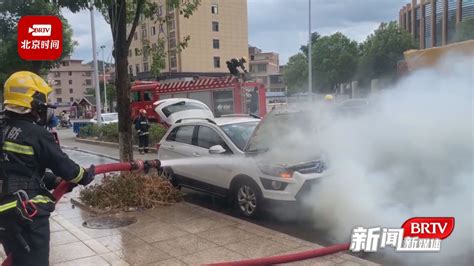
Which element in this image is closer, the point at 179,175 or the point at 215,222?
the point at 215,222

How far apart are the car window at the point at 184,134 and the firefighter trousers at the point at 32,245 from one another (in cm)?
518

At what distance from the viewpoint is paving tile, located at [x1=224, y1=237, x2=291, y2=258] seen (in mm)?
5041

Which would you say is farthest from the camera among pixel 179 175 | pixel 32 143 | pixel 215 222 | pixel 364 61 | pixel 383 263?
pixel 364 61

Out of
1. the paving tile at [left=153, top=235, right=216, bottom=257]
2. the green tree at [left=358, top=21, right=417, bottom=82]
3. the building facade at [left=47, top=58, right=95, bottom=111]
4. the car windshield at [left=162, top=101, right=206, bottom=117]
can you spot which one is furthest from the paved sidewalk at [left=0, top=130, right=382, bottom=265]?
the building facade at [left=47, top=58, right=95, bottom=111]

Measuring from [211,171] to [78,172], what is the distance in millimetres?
4358

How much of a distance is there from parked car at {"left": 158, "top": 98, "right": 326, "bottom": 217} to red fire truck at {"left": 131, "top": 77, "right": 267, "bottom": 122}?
1069 centimetres

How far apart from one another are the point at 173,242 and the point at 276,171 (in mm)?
1734

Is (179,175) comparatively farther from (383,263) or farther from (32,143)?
(32,143)

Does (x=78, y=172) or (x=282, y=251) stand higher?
(x=78, y=172)

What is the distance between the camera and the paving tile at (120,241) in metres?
5.53

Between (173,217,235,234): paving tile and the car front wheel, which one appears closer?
(173,217,235,234): paving tile

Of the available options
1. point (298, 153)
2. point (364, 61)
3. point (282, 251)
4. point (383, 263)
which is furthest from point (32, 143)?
point (364, 61)

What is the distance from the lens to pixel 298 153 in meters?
6.45

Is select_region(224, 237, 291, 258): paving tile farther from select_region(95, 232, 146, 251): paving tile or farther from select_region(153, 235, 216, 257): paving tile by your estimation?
select_region(95, 232, 146, 251): paving tile
